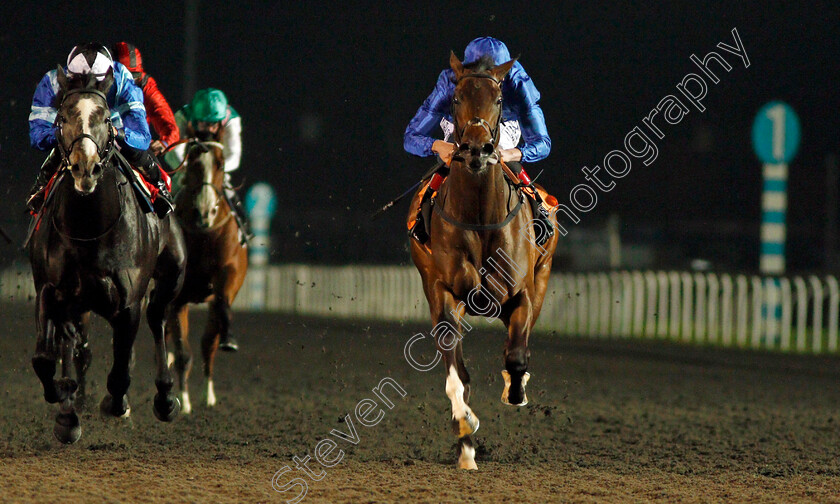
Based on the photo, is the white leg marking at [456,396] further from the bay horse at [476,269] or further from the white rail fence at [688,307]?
the white rail fence at [688,307]

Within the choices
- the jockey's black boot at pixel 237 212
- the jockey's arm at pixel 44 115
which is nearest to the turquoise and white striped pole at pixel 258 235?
the jockey's black boot at pixel 237 212

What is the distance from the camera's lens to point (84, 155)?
550cm

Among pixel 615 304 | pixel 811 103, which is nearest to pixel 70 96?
pixel 615 304

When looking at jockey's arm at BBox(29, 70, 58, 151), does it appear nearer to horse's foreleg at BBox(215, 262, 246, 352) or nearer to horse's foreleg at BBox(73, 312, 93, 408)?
horse's foreleg at BBox(73, 312, 93, 408)

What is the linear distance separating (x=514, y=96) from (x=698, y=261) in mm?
25050

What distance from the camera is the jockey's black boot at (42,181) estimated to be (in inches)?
251

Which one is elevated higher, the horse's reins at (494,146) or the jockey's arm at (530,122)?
the jockey's arm at (530,122)

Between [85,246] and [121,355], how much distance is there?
0.89m

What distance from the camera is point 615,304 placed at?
17406 millimetres

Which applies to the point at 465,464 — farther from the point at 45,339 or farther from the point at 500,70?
the point at 45,339

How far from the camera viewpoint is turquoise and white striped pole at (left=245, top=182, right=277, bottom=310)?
73.8 ft

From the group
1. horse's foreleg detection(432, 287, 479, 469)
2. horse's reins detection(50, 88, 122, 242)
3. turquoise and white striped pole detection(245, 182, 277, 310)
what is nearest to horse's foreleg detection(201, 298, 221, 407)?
horse's reins detection(50, 88, 122, 242)

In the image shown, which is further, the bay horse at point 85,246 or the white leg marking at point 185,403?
the white leg marking at point 185,403

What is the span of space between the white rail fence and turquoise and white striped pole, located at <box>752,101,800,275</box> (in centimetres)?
54
